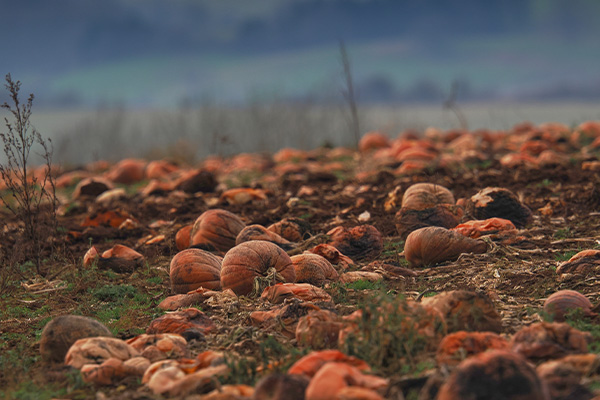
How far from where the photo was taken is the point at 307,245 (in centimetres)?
725

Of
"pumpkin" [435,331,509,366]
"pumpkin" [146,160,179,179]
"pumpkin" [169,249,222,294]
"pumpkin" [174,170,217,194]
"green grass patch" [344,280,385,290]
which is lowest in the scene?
"pumpkin" [435,331,509,366]

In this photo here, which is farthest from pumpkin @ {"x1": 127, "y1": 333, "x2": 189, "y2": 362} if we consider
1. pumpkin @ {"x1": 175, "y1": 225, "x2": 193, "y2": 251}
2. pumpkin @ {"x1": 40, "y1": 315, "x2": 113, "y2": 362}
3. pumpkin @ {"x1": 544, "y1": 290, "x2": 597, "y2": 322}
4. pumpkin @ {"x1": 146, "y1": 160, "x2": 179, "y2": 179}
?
pumpkin @ {"x1": 146, "y1": 160, "x2": 179, "y2": 179}

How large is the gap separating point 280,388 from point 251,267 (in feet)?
8.61

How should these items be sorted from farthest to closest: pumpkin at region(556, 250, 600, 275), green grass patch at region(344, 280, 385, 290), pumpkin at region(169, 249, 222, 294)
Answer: pumpkin at region(169, 249, 222, 294)
green grass patch at region(344, 280, 385, 290)
pumpkin at region(556, 250, 600, 275)

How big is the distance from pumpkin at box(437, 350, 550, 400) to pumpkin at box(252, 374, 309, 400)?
0.65 m

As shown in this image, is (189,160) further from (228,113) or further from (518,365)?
(518,365)

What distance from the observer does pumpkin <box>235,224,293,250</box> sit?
7098 mm

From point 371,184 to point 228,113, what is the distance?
1496 cm

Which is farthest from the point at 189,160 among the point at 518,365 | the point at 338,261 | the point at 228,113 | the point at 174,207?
the point at 518,365

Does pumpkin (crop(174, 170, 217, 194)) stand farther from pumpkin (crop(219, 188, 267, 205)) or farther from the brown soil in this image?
pumpkin (crop(219, 188, 267, 205))

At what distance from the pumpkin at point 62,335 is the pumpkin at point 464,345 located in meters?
2.22

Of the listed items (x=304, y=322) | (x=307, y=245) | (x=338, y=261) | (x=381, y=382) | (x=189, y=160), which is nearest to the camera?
(x=381, y=382)

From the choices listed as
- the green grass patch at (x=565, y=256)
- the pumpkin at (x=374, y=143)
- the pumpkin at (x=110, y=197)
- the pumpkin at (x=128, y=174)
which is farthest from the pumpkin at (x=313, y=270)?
the pumpkin at (x=374, y=143)

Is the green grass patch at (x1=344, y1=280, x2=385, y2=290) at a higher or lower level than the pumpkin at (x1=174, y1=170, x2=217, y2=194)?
lower
